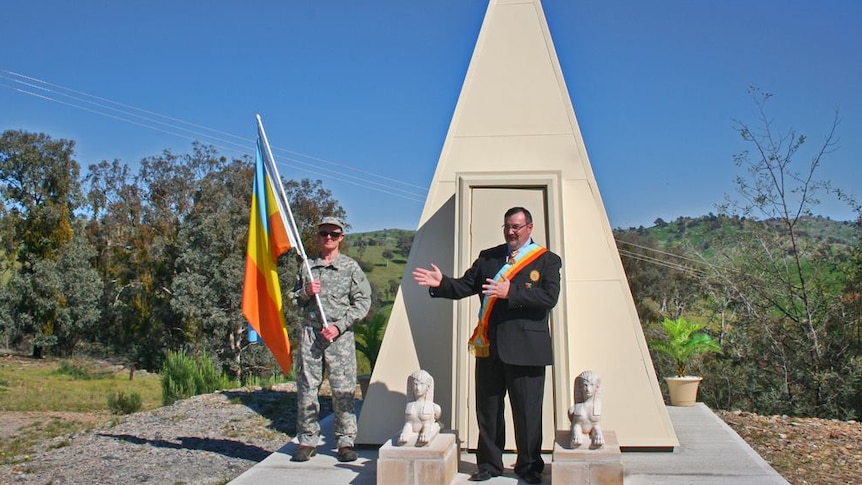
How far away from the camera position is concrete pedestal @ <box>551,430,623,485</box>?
16.8 ft

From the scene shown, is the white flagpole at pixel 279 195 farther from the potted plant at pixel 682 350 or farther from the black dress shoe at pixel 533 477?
the potted plant at pixel 682 350

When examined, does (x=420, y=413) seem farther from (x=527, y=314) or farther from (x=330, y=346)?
(x=330, y=346)

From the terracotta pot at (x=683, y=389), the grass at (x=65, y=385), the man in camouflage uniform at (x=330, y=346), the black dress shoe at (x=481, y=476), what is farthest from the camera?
the grass at (x=65, y=385)

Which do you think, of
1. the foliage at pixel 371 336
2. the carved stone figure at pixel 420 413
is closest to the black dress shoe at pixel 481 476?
the carved stone figure at pixel 420 413

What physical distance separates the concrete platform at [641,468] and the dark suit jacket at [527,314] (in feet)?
2.85

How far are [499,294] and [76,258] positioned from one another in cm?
3258

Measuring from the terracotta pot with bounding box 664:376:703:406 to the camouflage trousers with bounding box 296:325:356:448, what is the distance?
4365 millimetres

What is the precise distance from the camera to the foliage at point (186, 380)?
12406mm

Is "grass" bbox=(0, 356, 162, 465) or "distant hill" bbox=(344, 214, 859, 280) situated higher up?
"distant hill" bbox=(344, 214, 859, 280)

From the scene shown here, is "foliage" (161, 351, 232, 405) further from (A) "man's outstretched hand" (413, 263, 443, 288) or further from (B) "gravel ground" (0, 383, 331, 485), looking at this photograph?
(A) "man's outstretched hand" (413, 263, 443, 288)

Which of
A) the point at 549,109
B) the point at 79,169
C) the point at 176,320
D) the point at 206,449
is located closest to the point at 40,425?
the point at 206,449

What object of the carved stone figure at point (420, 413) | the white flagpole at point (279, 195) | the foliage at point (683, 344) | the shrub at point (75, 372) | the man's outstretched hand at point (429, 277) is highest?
the white flagpole at point (279, 195)

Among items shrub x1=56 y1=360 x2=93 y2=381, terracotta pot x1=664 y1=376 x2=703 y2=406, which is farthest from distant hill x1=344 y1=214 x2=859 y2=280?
Result: shrub x1=56 y1=360 x2=93 y2=381

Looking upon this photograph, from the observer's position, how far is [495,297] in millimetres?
5512
